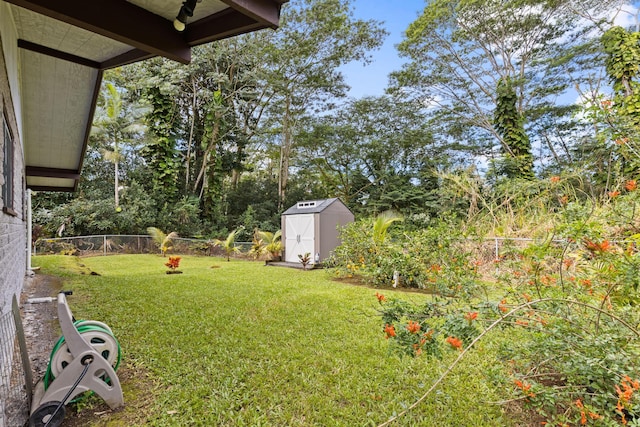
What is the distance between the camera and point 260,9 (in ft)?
6.93

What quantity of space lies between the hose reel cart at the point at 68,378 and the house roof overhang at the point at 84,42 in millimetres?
1983

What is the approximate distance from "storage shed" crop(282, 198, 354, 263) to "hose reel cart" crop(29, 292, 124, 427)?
25.3ft

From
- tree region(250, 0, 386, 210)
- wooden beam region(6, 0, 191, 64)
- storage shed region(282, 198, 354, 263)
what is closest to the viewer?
wooden beam region(6, 0, 191, 64)

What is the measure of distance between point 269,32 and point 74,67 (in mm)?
11512

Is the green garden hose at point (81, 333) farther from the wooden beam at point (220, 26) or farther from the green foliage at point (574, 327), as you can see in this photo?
the wooden beam at point (220, 26)

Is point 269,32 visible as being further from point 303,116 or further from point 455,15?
point 455,15

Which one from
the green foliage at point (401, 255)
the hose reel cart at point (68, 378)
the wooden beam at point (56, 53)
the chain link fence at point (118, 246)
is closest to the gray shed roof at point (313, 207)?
the green foliage at point (401, 255)

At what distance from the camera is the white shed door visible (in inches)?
408

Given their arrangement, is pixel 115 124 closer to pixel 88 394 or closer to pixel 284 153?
pixel 284 153

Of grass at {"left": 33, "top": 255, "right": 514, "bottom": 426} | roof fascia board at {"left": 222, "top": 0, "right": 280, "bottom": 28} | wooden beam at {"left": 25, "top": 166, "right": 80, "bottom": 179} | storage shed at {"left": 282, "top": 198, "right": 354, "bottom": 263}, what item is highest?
roof fascia board at {"left": 222, "top": 0, "right": 280, "bottom": 28}

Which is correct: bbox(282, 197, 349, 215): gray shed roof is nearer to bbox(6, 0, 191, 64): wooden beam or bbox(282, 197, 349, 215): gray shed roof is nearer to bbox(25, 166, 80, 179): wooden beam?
bbox(25, 166, 80, 179): wooden beam

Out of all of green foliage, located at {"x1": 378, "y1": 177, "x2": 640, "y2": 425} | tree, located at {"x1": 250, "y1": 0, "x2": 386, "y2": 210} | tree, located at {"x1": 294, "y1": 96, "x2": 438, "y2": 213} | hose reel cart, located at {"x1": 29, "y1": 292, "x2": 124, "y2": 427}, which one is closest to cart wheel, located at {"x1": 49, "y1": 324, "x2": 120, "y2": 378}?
hose reel cart, located at {"x1": 29, "y1": 292, "x2": 124, "y2": 427}

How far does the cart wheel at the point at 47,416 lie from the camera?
73.9 inches

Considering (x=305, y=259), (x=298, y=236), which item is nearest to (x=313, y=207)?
(x=298, y=236)
